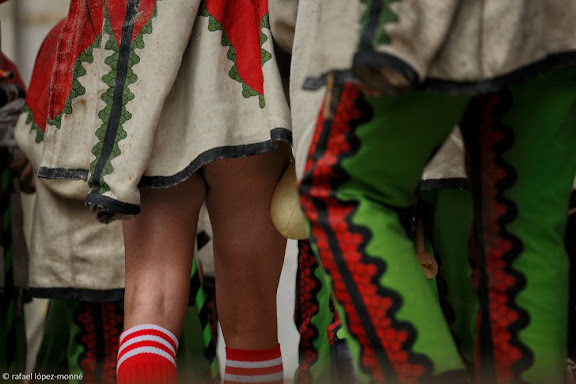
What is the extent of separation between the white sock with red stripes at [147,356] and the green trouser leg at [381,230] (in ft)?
1.54

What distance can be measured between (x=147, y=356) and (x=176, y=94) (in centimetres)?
54

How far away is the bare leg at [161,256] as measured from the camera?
1577 mm

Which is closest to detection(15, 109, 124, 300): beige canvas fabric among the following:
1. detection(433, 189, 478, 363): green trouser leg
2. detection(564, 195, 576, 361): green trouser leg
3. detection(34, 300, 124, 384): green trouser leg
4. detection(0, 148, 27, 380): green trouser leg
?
detection(34, 300, 124, 384): green trouser leg

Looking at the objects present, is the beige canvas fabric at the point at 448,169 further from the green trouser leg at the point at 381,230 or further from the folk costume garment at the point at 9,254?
the folk costume garment at the point at 9,254

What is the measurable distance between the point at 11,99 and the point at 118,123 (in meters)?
1.28

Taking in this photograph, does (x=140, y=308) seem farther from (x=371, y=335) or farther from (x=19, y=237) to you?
(x=19, y=237)

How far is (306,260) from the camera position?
2439 mm

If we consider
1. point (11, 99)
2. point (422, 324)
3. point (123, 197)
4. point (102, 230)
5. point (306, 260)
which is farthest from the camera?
point (11, 99)

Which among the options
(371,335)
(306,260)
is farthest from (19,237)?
(371,335)

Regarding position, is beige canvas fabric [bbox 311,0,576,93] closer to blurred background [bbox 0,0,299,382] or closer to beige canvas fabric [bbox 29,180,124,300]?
beige canvas fabric [bbox 29,180,124,300]

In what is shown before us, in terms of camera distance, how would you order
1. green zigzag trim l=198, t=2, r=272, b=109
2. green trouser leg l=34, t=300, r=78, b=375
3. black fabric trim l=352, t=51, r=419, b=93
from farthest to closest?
green trouser leg l=34, t=300, r=78, b=375 → green zigzag trim l=198, t=2, r=272, b=109 → black fabric trim l=352, t=51, r=419, b=93

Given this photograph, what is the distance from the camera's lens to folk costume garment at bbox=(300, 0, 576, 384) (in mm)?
1062

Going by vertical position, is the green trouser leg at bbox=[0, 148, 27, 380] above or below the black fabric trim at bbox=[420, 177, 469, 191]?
below

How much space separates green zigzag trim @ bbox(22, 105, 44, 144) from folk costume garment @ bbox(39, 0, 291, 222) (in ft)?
2.56
